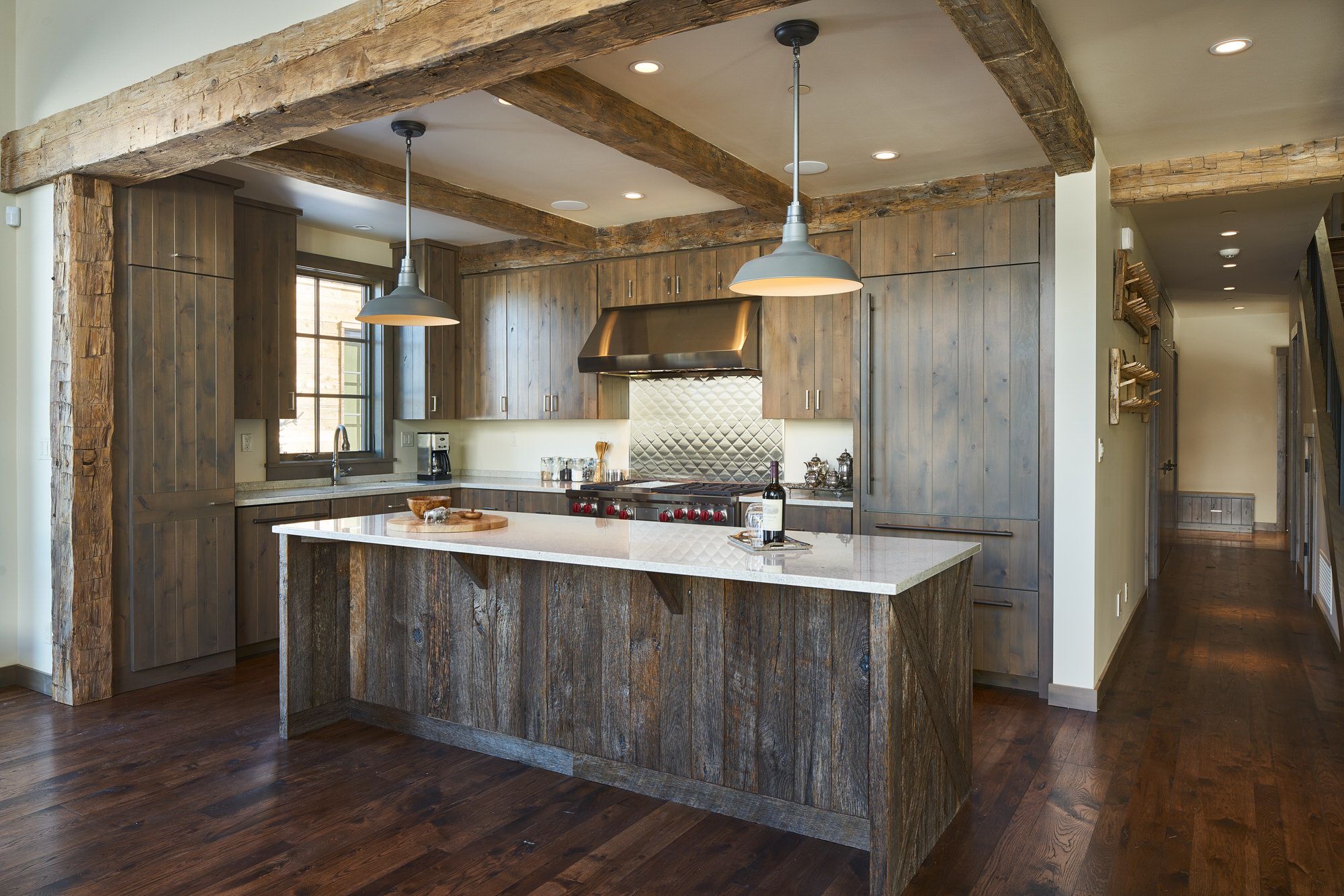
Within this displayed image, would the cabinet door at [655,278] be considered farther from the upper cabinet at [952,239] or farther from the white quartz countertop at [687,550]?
the white quartz countertop at [687,550]

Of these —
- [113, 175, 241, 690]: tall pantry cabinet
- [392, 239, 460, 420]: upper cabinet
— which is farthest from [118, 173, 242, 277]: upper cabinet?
[392, 239, 460, 420]: upper cabinet

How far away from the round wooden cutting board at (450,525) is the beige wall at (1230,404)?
9841 mm

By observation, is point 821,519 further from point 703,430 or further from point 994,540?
point 703,430

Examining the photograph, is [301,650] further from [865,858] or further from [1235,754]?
[1235,754]

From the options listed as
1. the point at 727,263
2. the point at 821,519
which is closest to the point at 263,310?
the point at 727,263

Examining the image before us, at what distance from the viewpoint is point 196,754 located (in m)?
3.41

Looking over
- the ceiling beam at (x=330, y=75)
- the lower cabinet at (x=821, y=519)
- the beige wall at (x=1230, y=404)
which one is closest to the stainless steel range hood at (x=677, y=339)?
the lower cabinet at (x=821, y=519)

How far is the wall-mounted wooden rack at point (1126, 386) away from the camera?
4430 millimetres

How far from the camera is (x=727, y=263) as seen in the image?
214 inches

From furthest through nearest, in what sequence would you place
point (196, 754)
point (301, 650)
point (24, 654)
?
point (24, 654)
point (301, 650)
point (196, 754)

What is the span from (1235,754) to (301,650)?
153 inches

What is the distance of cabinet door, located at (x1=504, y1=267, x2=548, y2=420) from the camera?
6.22 metres

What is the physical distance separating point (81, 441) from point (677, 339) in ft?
10.8

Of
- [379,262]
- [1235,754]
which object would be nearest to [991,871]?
[1235,754]
